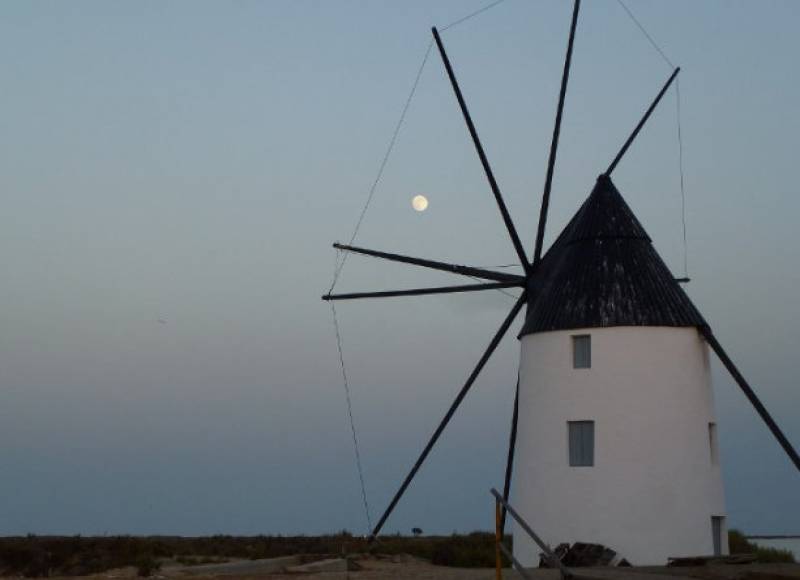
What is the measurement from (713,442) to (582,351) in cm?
324

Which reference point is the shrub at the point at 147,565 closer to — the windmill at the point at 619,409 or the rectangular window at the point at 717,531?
the windmill at the point at 619,409

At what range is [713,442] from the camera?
2300 cm

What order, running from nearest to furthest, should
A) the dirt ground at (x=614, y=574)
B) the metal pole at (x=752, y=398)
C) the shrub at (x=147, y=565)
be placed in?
the dirt ground at (x=614, y=574) < the metal pole at (x=752, y=398) < the shrub at (x=147, y=565)

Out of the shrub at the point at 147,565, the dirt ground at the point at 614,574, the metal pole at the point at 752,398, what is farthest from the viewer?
the shrub at the point at 147,565

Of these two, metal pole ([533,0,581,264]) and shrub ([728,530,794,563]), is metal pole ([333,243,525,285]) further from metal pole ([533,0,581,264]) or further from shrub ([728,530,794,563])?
shrub ([728,530,794,563])

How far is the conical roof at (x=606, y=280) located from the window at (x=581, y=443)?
6.33ft

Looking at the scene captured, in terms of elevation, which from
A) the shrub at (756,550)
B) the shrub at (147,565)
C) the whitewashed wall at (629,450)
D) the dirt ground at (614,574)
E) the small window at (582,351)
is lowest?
the dirt ground at (614,574)

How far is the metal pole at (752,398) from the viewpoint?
21078 mm

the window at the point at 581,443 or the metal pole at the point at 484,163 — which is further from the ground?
the metal pole at the point at 484,163

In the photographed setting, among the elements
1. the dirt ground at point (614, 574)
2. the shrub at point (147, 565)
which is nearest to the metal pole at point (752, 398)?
the dirt ground at point (614, 574)

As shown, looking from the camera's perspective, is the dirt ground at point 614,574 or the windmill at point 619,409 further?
the windmill at point 619,409

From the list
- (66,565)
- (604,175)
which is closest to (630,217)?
(604,175)

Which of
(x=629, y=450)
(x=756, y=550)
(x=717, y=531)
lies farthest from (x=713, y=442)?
(x=756, y=550)

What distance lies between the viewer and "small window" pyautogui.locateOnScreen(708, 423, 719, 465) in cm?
2280
